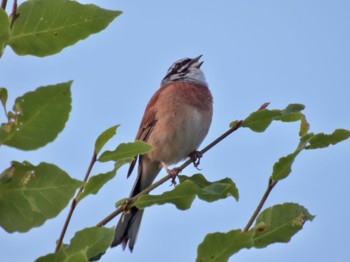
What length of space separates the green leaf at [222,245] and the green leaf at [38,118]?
588 mm

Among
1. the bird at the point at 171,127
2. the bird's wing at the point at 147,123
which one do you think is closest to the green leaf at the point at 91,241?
the bird at the point at 171,127

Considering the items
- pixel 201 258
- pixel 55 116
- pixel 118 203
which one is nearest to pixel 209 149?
pixel 118 203

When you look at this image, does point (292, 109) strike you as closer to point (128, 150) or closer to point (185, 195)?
point (185, 195)

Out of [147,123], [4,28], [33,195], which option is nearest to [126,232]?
[147,123]

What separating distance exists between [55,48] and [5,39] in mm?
194

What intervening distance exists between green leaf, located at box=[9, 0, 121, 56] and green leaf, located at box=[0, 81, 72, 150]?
24 centimetres

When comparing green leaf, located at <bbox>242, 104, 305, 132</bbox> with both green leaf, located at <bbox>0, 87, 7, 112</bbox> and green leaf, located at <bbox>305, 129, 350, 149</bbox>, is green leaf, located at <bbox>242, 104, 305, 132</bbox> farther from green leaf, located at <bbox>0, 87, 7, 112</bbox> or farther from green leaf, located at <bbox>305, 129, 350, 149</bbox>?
green leaf, located at <bbox>0, 87, 7, 112</bbox>

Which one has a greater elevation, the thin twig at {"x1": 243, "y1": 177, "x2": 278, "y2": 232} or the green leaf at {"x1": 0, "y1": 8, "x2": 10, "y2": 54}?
the green leaf at {"x1": 0, "y1": 8, "x2": 10, "y2": 54}

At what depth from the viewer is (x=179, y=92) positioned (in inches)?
294

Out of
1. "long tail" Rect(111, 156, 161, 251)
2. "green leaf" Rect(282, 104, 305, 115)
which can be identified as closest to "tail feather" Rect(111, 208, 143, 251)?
"long tail" Rect(111, 156, 161, 251)

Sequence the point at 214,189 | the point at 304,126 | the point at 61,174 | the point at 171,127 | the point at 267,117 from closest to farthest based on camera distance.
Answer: the point at 61,174 < the point at 214,189 < the point at 267,117 < the point at 304,126 < the point at 171,127

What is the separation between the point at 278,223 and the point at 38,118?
97cm

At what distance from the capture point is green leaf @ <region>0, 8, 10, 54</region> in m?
1.71

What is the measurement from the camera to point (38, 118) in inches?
67.4
